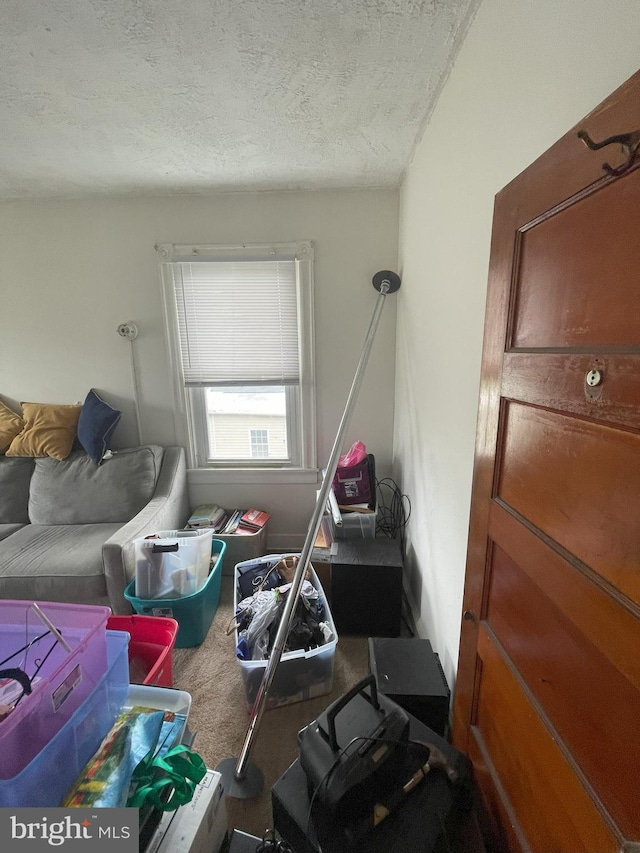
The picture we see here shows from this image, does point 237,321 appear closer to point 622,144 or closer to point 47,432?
point 47,432

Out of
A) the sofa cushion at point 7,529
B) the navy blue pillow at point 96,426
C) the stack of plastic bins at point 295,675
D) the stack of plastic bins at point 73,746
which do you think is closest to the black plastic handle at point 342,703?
the stack of plastic bins at point 295,675

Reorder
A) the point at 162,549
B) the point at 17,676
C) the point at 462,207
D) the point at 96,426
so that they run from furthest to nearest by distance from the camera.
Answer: the point at 96,426 < the point at 162,549 < the point at 462,207 < the point at 17,676

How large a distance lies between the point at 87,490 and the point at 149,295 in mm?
1303

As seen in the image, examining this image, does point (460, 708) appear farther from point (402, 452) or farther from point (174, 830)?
point (402, 452)

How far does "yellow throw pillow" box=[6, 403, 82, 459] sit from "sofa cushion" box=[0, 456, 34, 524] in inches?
3.1

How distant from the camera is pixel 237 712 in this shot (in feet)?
4.83

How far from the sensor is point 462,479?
119 cm

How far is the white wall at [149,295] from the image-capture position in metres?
2.25

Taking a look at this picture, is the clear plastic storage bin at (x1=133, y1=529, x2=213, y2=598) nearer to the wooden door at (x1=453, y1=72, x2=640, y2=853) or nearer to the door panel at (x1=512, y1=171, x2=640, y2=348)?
the wooden door at (x1=453, y1=72, x2=640, y2=853)

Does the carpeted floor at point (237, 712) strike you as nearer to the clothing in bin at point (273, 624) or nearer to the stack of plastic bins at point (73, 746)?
the clothing in bin at point (273, 624)

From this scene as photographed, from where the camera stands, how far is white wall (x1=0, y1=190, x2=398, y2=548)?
2.25 meters

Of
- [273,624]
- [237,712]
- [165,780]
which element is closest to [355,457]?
[273,624]

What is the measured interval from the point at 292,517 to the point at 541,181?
234cm

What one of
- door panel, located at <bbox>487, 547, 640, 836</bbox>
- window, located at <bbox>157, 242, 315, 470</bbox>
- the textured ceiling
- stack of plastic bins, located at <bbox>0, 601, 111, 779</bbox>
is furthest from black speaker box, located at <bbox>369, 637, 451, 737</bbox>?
the textured ceiling
